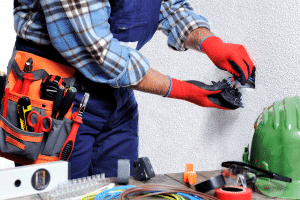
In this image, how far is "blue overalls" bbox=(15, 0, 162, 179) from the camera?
2.94 feet

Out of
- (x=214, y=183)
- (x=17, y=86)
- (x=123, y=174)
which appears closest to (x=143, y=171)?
(x=123, y=174)

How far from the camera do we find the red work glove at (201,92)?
0.94 meters

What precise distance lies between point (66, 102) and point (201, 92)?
43cm

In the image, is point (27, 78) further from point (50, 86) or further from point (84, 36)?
point (84, 36)

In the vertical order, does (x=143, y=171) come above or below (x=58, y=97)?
below

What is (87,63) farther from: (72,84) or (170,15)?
(170,15)

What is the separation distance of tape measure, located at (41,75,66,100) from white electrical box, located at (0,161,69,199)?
0.21 m

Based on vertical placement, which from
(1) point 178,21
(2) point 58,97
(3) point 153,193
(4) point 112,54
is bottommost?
(3) point 153,193

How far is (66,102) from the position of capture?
80 cm

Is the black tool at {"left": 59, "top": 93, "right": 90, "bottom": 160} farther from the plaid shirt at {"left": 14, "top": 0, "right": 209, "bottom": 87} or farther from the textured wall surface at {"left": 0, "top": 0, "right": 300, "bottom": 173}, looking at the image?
the textured wall surface at {"left": 0, "top": 0, "right": 300, "bottom": 173}

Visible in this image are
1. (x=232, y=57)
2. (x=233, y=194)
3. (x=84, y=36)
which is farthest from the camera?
(x=232, y=57)

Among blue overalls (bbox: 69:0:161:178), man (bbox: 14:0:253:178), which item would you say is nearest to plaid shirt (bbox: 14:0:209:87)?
man (bbox: 14:0:253:178)

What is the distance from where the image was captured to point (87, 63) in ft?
2.66

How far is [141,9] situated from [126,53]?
212mm
